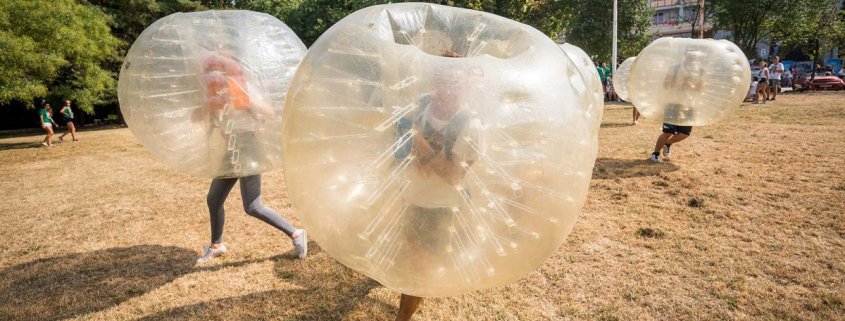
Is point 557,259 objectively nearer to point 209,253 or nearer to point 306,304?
point 306,304

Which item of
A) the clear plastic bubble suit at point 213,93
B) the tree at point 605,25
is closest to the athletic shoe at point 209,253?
the clear plastic bubble suit at point 213,93

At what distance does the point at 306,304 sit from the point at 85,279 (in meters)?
2.05

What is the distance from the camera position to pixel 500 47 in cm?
214

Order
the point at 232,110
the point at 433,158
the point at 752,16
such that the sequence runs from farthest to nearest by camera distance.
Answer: the point at 752,16
the point at 232,110
the point at 433,158

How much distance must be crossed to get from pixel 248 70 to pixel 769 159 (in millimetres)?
7380

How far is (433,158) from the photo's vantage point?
Answer: 178 cm

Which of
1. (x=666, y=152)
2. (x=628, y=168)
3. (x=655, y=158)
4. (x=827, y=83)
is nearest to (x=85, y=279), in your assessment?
(x=628, y=168)

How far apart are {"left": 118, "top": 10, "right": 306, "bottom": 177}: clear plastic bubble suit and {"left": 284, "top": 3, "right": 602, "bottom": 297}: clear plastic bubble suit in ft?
3.86

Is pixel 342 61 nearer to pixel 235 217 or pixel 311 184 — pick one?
pixel 311 184

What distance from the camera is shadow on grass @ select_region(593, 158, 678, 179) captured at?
6.19m

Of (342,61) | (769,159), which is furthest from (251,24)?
A: (769,159)

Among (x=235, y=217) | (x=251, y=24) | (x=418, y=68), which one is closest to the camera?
(x=418, y=68)

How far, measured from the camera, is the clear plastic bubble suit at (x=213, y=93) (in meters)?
2.96

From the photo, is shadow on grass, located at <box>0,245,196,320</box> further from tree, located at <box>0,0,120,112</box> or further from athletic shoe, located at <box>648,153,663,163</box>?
tree, located at <box>0,0,120,112</box>
